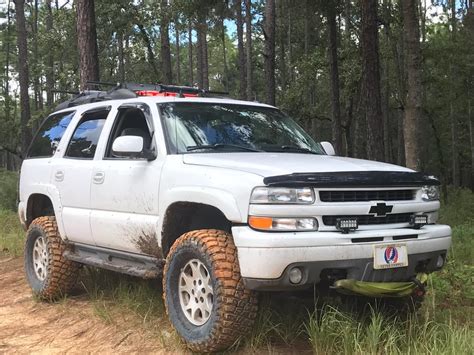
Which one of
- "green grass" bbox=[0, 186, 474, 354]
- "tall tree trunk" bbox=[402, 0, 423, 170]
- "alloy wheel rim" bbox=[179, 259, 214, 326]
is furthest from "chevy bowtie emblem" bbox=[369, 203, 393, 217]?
"tall tree trunk" bbox=[402, 0, 423, 170]

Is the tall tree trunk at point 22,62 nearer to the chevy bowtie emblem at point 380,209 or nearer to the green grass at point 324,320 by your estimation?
the green grass at point 324,320

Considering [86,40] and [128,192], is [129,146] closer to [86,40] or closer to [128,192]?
[128,192]

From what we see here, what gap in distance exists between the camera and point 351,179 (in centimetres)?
380

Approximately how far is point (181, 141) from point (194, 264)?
1.15 m

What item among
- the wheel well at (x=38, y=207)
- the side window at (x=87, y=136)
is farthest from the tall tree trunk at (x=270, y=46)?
the side window at (x=87, y=136)

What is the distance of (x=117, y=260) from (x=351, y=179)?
2.56 m

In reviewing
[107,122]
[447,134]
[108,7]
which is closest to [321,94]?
[447,134]

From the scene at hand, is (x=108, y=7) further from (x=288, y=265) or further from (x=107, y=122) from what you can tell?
(x=288, y=265)

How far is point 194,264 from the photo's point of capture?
13.6 ft

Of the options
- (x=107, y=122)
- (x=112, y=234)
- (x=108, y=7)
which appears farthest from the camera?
(x=108, y=7)

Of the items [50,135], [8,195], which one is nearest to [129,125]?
[50,135]

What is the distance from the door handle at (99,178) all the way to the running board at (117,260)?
0.67 m

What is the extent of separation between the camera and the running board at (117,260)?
472cm

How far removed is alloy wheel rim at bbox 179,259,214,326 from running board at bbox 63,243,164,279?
0.48 m
